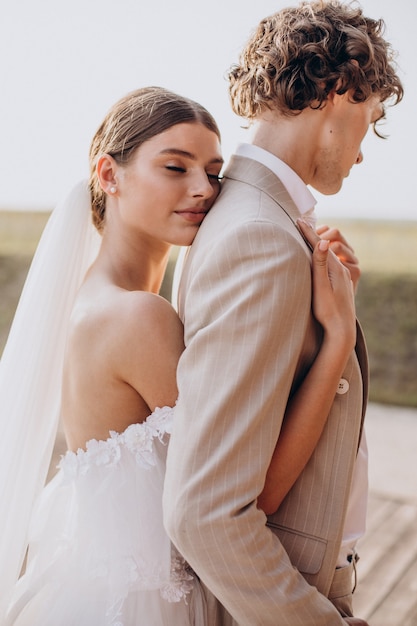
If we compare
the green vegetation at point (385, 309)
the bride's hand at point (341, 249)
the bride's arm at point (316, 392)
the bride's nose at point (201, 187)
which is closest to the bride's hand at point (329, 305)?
the bride's arm at point (316, 392)

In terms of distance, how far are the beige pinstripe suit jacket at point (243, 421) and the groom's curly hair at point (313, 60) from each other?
351 millimetres

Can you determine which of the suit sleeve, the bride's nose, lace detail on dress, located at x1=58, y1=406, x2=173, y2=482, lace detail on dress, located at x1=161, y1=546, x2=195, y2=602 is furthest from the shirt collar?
lace detail on dress, located at x1=161, y1=546, x2=195, y2=602

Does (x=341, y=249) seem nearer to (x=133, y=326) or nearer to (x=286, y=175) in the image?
(x=286, y=175)

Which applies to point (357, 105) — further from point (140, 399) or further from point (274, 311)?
point (140, 399)

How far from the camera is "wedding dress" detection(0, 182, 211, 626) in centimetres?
160

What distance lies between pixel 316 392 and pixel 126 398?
0.45 m

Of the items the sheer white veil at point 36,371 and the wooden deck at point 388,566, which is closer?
the sheer white veil at point 36,371

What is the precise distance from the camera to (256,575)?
4.21 ft

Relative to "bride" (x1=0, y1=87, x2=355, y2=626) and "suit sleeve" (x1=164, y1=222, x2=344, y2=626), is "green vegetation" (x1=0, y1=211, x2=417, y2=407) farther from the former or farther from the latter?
"suit sleeve" (x1=164, y1=222, x2=344, y2=626)

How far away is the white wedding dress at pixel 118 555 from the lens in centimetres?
159

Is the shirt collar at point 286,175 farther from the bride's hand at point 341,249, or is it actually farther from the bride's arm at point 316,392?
the bride's hand at point 341,249

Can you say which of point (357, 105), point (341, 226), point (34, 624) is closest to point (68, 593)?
point (34, 624)

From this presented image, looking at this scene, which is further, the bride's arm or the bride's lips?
the bride's lips

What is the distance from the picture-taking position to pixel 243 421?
4.14 feet
